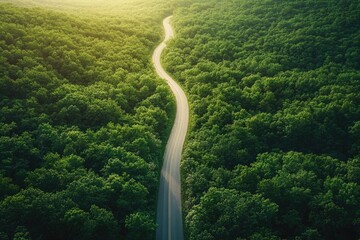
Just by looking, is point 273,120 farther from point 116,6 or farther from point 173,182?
point 116,6

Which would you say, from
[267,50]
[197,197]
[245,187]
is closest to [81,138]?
[197,197]

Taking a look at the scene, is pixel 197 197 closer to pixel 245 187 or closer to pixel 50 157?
pixel 245 187

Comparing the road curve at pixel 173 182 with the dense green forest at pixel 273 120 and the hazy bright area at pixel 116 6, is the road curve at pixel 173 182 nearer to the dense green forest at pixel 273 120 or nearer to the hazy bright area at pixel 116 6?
the dense green forest at pixel 273 120

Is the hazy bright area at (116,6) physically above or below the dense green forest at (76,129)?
above

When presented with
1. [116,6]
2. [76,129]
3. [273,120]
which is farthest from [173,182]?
[116,6]

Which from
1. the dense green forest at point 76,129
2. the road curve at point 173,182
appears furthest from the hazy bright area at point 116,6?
the road curve at point 173,182

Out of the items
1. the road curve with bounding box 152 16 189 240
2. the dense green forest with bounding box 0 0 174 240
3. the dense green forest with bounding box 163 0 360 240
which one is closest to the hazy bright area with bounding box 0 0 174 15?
the dense green forest with bounding box 163 0 360 240
